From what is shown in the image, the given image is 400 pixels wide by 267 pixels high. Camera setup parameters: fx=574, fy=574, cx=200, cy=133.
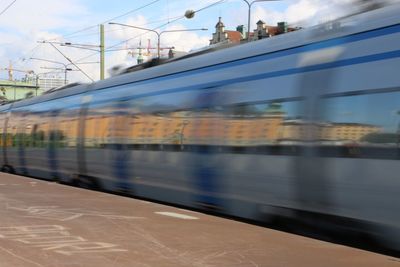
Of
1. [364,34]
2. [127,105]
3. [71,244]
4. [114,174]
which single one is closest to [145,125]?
[127,105]

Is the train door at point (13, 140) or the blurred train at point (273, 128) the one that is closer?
the blurred train at point (273, 128)

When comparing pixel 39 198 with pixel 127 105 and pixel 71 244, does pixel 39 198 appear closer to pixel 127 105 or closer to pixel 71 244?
pixel 127 105

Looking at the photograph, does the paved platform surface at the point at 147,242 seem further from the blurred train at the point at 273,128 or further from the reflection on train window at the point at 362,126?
the reflection on train window at the point at 362,126

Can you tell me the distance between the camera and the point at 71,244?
7.24 meters

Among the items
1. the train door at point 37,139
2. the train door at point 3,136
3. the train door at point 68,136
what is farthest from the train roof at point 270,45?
the train door at point 3,136

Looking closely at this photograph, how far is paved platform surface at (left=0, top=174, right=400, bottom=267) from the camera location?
6.27 m

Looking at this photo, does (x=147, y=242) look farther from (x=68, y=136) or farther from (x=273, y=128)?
(x=68, y=136)

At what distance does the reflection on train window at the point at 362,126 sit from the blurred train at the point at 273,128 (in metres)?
0.01

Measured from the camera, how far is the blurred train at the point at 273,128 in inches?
266

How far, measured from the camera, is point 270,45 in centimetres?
896

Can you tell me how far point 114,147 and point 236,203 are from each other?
17.3ft

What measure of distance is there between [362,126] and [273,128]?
1879 mm

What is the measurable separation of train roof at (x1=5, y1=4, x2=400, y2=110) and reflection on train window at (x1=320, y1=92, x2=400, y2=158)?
0.92 m

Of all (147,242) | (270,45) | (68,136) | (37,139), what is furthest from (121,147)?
(37,139)
